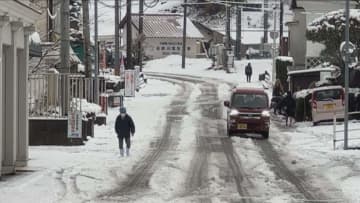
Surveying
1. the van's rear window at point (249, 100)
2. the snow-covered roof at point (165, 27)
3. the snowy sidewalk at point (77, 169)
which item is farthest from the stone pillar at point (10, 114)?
the snow-covered roof at point (165, 27)

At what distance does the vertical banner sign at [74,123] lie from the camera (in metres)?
24.1

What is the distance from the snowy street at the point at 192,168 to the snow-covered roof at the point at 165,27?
2627 inches

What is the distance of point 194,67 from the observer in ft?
269

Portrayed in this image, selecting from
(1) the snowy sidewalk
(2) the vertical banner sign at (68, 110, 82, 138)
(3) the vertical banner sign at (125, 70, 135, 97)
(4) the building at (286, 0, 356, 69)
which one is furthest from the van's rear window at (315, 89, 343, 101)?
(4) the building at (286, 0, 356, 69)

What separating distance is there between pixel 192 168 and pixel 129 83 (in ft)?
84.1

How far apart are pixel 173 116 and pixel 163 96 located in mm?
11910

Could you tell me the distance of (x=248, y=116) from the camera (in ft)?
91.5

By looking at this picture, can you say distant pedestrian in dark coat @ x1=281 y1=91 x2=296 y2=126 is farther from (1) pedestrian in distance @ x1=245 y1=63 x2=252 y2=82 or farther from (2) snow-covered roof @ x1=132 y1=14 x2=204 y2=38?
(2) snow-covered roof @ x1=132 y1=14 x2=204 y2=38

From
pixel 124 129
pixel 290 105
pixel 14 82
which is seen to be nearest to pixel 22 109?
pixel 14 82

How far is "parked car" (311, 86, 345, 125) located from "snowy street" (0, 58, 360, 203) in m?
0.78

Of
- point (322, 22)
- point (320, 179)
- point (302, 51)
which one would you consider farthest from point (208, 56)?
point (320, 179)

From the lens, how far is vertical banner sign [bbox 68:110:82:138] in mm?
24125

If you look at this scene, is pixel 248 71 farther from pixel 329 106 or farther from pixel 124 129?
pixel 124 129

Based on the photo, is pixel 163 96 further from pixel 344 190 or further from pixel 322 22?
pixel 344 190
